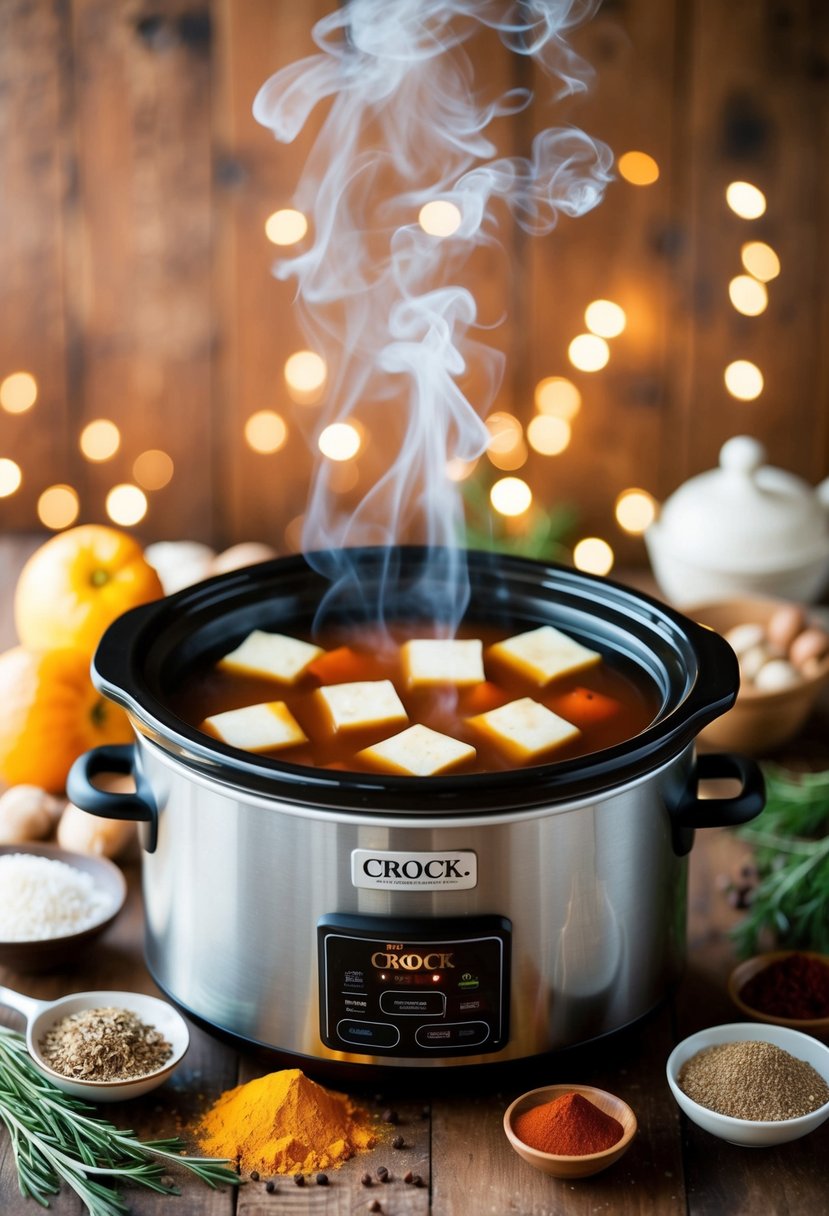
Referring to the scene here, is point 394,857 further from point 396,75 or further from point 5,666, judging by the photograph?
point 396,75

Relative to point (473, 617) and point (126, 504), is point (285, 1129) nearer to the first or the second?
point (473, 617)

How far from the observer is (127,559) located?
2113 millimetres

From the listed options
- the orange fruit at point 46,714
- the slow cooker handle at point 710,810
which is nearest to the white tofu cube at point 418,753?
the slow cooker handle at point 710,810

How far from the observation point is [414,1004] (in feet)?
4.61

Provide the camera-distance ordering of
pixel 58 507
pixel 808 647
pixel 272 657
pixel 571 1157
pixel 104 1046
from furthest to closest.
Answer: pixel 58 507 < pixel 808 647 < pixel 272 657 < pixel 104 1046 < pixel 571 1157

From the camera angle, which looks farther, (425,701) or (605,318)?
(605,318)

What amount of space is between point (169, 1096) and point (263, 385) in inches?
68.0

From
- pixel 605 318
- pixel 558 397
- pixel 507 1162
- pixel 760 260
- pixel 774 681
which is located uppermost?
pixel 760 260

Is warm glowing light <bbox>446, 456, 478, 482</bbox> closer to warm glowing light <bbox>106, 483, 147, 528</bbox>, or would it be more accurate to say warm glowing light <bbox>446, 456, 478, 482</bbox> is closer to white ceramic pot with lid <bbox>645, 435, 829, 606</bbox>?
white ceramic pot with lid <bbox>645, 435, 829, 606</bbox>

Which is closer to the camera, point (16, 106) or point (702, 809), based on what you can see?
point (702, 809)

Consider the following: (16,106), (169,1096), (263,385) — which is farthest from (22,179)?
(169,1096)

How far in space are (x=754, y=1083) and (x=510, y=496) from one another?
69.2 inches

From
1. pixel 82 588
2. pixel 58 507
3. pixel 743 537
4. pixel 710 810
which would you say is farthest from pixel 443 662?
pixel 58 507

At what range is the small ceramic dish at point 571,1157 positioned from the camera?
1348mm
